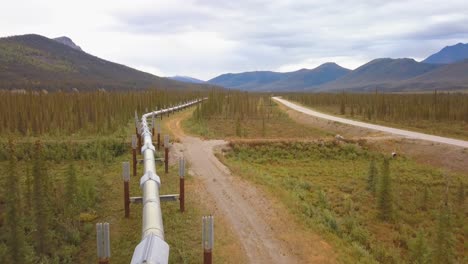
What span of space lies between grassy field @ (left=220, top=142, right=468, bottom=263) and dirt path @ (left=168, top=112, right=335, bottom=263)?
0.53 metres

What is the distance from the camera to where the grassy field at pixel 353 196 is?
1230 centimetres

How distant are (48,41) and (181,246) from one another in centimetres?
15310

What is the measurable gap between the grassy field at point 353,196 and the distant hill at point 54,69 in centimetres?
6550

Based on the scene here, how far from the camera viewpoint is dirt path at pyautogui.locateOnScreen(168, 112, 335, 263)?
9711 millimetres

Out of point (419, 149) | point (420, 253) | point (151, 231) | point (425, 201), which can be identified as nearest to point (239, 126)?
point (419, 149)

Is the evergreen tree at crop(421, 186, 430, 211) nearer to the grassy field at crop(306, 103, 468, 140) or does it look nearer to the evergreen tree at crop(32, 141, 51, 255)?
the evergreen tree at crop(32, 141, 51, 255)

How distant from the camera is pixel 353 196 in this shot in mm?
17812

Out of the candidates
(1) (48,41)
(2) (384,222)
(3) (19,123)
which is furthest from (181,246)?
(1) (48,41)

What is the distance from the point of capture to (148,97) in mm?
45906

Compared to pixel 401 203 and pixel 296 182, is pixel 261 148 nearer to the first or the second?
pixel 296 182

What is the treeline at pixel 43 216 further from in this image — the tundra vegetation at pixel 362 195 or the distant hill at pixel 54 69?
the distant hill at pixel 54 69

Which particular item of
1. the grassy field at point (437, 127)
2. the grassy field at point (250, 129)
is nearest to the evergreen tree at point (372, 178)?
the grassy field at point (250, 129)

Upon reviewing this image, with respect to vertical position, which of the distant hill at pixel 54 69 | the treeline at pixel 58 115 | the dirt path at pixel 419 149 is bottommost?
the dirt path at pixel 419 149

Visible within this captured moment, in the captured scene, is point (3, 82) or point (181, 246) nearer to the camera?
point (181, 246)
